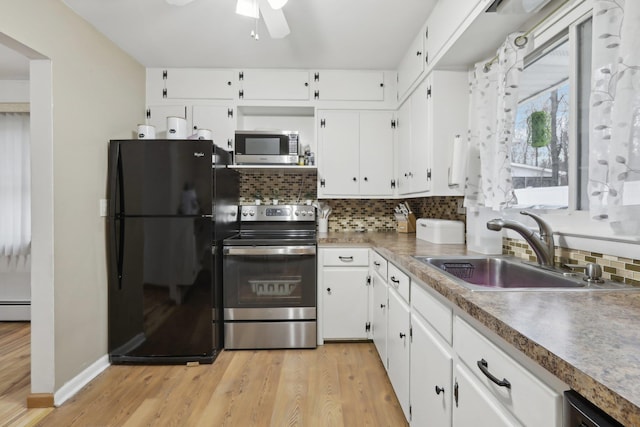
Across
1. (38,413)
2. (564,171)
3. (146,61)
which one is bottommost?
(38,413)

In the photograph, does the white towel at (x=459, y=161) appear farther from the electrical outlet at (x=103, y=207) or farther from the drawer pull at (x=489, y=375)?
the electrical outlet at (x=103, y=207)

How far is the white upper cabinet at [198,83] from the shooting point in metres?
2.80

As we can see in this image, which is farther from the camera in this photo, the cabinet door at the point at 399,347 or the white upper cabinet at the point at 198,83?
the white upper cabinet at the point at 198,83

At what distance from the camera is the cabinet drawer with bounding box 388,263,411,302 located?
60.7 inches

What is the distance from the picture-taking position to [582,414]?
0.50m

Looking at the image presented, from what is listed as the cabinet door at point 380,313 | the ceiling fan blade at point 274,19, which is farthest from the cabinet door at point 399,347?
the ceiling fan blade at point 274,19

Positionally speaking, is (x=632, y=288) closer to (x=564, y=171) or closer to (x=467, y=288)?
(x=467, y=288)

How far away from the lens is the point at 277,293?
2482 millimetres

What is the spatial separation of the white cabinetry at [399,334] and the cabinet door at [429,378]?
0.09 meters

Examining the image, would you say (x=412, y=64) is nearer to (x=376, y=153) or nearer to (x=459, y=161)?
(x=376, y=153)

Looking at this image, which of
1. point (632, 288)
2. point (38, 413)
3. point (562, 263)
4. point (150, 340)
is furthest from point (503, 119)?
point (38, 413)

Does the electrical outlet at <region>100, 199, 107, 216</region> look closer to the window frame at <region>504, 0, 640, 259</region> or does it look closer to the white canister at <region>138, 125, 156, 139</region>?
the white canister at <region>138, 125, 156, 139</region>

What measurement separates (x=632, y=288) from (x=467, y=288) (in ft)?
1.71

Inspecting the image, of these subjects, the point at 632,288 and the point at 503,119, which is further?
the point at 503,119
